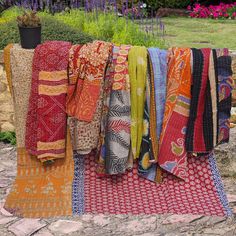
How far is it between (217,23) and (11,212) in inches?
301

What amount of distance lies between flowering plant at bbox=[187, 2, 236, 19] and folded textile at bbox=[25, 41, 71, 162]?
8.22m

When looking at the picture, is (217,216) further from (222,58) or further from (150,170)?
(222,58)

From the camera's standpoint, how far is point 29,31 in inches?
193

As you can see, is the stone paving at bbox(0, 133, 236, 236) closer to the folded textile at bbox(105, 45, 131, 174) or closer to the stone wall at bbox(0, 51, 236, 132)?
the folded textile at bbox(105, 45, 131, 174)

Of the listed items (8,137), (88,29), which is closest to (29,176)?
(8,137)

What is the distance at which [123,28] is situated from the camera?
7941mm

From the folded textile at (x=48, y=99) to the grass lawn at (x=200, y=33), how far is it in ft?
13.1

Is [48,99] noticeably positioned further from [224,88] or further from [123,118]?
[224,88]

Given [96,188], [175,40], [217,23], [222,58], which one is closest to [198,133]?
[222,58]

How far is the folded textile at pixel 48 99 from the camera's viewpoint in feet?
15.2

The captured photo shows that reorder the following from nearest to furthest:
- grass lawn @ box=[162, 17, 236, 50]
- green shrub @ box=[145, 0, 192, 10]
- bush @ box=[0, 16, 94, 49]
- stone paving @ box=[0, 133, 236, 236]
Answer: stone paving @ box=[0, 133, 236, 236], bush @ box=[0, 16, 94, 49], grass lawn @ box=[162, 17, 236, 50], green shrub @ box=[145, 0, 192, 10]

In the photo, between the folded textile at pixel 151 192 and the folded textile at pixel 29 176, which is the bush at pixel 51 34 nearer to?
the folded textile at pixel 29 176

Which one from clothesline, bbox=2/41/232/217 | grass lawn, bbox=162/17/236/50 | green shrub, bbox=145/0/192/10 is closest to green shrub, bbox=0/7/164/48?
grass lawn, bbox=162/17/236/50

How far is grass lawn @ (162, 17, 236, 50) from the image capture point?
916cm
